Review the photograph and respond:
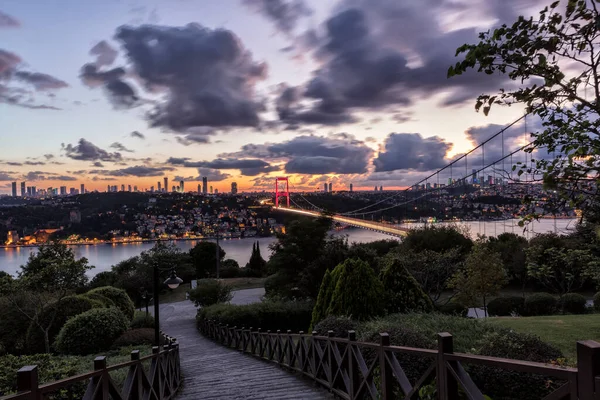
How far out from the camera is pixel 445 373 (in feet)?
8.44

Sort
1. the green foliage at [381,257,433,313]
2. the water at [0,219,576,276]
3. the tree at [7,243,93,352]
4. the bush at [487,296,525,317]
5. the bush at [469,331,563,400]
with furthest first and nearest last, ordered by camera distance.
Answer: the water at [0,219,576,276] < the bush at [487,296,525,317] < the tree at [7,243,93,352] < the green foliage at [381,257,433,313] < the bush at [469,331,563,400]

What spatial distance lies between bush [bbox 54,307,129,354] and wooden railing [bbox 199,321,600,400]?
5214 millimetres

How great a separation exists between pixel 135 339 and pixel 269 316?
524 cm

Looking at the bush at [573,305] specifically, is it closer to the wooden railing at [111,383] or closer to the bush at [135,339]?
the bush at [135,339]

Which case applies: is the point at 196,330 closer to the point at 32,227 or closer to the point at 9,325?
the point at 9,325

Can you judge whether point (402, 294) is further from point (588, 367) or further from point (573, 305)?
point (573, 305)

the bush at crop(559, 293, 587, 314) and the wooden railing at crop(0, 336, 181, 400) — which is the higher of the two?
the wooden railing at crop(0, 336, 181, 400)

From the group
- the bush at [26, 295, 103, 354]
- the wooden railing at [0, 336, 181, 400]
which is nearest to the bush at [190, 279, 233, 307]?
the bush at [26, 295, 103, 354]

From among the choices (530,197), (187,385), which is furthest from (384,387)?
(187,385)

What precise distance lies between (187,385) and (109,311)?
612cm

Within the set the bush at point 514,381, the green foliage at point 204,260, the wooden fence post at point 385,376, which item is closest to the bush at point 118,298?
the bush at point 514,381

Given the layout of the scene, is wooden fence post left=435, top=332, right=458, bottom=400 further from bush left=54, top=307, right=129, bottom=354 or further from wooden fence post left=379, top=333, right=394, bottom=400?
bush left=54, top=307, right=129, bottom=354

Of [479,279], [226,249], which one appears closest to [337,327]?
[479,279]

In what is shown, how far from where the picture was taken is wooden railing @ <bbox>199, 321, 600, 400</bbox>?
5.37 feet
